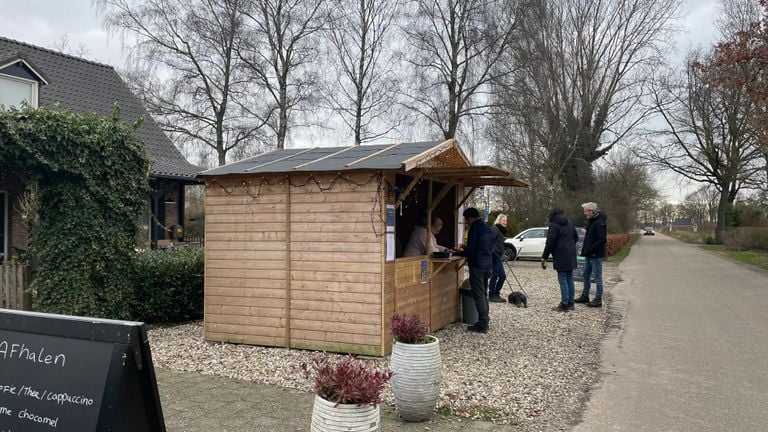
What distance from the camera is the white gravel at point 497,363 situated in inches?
200

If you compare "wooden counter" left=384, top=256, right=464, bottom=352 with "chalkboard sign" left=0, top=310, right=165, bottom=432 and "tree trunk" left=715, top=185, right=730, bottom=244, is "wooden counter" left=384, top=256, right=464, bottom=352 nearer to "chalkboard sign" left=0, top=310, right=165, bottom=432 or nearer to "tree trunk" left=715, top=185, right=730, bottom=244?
"chalkboard sign" left=0, top=310, right=165, bottom=432

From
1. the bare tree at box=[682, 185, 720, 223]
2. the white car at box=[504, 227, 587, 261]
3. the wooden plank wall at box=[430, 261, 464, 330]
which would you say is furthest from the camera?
the bare tree at box=[682, 185, 720, 223]

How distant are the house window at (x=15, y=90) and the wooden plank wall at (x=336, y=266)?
1107cm

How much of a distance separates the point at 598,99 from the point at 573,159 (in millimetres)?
3354

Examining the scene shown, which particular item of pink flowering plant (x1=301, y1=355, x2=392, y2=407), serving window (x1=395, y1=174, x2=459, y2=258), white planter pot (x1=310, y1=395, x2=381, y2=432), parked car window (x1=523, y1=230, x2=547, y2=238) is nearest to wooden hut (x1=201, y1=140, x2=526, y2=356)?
serving window (x1=395, y1=174, x2=459, y2=258)

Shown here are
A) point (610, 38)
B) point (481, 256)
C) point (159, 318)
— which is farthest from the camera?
point (610, 38)

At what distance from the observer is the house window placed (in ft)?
47.3

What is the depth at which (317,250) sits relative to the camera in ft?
22.8

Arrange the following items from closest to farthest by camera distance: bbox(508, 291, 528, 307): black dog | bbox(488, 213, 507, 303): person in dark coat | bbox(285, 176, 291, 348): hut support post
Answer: bbox(285, 176, 291, 348): hut support post → bbox(508, 291, 528, 307): black dog → bbox(488, 213, 507, 303): person in dark coat

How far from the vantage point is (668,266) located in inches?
875

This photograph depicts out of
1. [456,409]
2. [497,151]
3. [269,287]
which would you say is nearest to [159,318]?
[269,287]

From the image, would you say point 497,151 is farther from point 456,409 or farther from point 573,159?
point 456,409

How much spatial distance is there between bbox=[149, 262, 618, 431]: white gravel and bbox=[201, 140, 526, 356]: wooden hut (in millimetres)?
371

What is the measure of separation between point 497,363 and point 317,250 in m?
2.51
